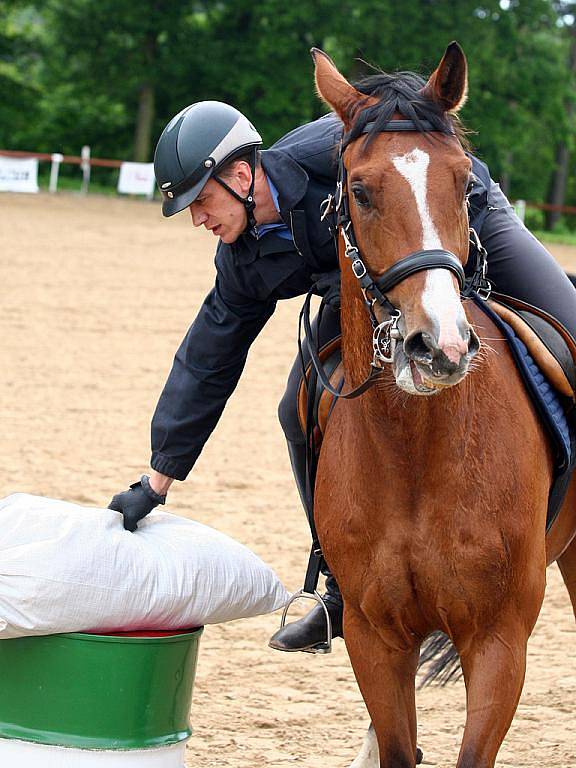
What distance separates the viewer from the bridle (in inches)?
108

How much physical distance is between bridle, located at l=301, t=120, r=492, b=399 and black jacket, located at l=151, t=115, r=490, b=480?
249 mm

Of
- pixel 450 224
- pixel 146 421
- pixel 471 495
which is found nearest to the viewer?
pixel 450 224

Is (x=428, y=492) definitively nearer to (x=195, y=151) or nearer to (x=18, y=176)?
(x=195, y=151)

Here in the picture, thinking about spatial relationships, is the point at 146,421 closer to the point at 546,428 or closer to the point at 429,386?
the point at 546,428

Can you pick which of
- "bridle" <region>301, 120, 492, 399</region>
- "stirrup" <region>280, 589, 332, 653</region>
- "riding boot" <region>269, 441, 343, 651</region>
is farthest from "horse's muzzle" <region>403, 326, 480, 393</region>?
"riding boot" <region>269, 441, 343, 651</region>

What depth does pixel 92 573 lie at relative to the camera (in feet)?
10.8

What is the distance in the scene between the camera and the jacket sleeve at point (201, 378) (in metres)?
3.87

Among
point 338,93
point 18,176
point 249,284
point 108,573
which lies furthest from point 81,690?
point 18,176

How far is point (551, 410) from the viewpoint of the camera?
3.40 metres

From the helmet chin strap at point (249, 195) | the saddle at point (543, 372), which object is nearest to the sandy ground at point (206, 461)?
the saddle at point (543, 372)

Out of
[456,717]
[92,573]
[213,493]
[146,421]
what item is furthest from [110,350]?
[92,573]

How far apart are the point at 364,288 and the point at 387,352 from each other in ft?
0.55

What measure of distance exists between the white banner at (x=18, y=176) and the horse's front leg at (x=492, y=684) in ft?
77.0

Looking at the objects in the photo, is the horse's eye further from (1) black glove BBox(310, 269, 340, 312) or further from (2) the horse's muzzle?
(1) black glove BBox(310, 269, 340, 312)
